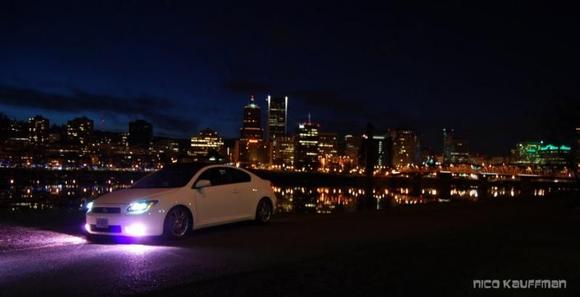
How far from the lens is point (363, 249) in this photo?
1001cm

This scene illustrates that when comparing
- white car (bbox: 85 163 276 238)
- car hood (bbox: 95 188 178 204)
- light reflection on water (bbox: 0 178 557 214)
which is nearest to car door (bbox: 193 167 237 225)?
white car (bbox: 85 163 276 238)

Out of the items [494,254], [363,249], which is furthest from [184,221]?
[494,254]

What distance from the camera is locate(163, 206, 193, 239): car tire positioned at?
11266mm

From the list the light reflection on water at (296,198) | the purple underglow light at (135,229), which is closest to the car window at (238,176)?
the purple underglow light at (135,229)

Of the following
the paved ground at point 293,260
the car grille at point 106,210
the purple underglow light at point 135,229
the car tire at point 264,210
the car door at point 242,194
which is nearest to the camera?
the paved ground at point 293,260

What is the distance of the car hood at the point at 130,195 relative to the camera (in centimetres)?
1118

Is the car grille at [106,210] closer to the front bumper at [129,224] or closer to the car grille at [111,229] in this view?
the front bumper at [129,224]

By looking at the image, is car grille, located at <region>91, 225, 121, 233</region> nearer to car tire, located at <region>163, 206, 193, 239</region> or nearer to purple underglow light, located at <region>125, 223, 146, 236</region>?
purple underglow light, located at <region>125, 223, 146, 236</region>

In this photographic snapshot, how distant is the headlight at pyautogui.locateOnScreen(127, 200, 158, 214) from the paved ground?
657 millimetres

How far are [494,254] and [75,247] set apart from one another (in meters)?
7.22

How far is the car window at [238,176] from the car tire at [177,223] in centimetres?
167

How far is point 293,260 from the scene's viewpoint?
9.06m

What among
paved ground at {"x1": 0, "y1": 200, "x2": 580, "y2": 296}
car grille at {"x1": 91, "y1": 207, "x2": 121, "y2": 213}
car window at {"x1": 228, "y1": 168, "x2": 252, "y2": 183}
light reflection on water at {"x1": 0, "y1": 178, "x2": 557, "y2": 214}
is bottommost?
light reflection on water at {"x1": 0, "y1": 178, "x2": 557, "y2": 214}

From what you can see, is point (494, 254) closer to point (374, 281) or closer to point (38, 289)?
point (374, 281)
